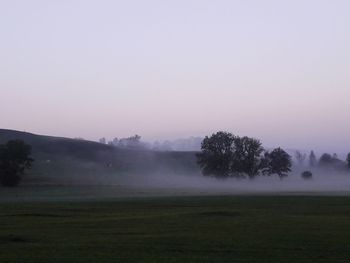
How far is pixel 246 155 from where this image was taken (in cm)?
17975

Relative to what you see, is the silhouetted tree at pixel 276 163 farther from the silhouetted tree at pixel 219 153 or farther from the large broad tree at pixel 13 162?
the large broad tree at pixel 13 162

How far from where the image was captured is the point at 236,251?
27750 mm

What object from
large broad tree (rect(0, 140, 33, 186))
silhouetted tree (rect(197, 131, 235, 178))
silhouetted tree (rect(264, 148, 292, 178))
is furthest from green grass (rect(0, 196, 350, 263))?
silhouetted tree (rect(264, 148, 292, 178))

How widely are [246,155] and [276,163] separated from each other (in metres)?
11.9

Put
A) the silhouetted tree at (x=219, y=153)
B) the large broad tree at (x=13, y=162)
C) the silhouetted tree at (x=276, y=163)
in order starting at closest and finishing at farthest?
the large broad tree at (x=13, y=162) < the silhouetted tree at (x=219, y=153) < the silhouetted tree at (x=276, y=163)

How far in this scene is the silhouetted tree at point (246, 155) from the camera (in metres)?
178

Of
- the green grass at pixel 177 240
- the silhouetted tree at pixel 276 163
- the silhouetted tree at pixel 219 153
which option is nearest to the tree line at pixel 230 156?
the silhouetted tree at pixel 219 153

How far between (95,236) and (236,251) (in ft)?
30.1

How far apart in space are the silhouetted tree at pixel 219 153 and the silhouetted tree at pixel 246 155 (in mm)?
1275

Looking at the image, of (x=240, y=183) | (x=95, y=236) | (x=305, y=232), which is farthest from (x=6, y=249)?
(x=240, y=183)

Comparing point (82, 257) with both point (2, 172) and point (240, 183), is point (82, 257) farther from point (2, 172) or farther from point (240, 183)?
point (240, 183)

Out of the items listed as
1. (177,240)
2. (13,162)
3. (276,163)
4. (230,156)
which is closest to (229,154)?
(230,156)

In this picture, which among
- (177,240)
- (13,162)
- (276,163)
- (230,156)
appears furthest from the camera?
(276,163)

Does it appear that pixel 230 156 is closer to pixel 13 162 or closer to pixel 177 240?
pixel 13 162
